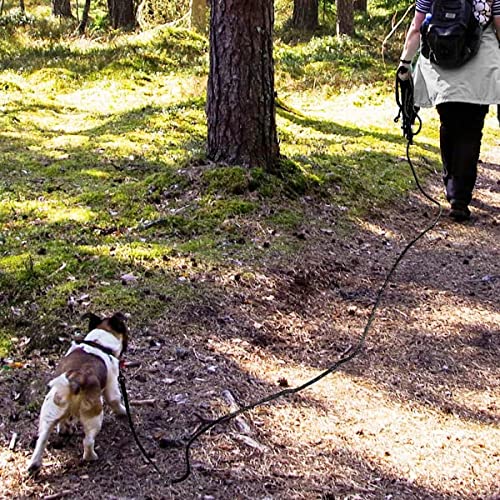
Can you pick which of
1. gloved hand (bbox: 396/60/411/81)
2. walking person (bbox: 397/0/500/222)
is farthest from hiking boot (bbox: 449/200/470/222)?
gloved hand (bbox: 396/60/411/81)

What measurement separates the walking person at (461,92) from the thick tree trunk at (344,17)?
34.6ft

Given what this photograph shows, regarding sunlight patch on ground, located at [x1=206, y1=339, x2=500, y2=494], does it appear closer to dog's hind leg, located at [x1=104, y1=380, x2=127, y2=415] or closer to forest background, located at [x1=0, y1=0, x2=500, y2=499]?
forest background, located at [x1=0, y1=0, x2=500, y2=499]

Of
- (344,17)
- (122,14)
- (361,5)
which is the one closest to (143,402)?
(344,17)

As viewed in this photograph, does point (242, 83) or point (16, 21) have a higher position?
point (242, 83)

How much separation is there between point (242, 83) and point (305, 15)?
13559 millimetres

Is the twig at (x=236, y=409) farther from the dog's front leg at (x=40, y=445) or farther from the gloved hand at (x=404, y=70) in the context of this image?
the gloved hand at (x=404, y=70)

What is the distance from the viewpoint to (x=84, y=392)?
2998 mm

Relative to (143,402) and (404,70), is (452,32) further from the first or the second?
(143,402)

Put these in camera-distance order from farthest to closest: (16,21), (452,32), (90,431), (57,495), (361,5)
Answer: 1. (361,5)
2. (16,21)
3. (452,32)
4. (90,431)
5. (57,495)

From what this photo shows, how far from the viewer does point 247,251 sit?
549cm

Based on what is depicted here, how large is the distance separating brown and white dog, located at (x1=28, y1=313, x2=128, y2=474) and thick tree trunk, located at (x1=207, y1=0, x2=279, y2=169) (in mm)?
3461

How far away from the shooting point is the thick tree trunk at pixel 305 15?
18688mm

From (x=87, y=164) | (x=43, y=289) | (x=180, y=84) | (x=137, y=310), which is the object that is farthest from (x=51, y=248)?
(x=180, y=84)

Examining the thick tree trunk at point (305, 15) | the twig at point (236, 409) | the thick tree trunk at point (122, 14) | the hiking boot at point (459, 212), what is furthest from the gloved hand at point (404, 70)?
the thick tree trunk at point (122, 14)
